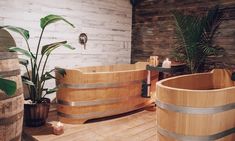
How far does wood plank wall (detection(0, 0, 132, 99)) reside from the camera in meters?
3.67

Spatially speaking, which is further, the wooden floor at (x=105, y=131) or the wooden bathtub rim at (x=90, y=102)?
the wooden bathtub rim at (x=90, y=102)


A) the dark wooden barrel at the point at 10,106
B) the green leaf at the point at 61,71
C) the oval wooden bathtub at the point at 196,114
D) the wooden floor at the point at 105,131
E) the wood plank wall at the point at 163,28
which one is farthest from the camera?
the wood plank wall at the point at 163,28

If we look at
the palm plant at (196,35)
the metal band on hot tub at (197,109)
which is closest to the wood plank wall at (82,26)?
the palm plant at (196,35)

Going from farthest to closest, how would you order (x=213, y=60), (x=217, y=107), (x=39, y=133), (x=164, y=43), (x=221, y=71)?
(x=164, y=43) → (x=213, y=60) → (x=221, y=71) → (x=39, y=133) → (x=217, y=107)

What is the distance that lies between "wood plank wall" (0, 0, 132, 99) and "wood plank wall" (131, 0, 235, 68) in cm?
27

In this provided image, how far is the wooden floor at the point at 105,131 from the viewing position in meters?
2.87

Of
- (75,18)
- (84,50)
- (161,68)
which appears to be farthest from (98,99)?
(75,18)

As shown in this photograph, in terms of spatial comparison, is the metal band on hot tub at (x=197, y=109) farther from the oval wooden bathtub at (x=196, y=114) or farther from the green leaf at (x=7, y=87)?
the green leaf at (x=7, y=87)

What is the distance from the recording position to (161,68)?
3.73 metres

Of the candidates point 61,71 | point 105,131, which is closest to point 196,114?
point 105,131

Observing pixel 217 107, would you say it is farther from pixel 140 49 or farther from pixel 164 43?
pixel 140 49

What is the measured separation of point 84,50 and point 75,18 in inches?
26.1

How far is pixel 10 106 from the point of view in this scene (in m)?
2.06

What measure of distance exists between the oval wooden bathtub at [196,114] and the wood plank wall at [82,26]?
8.11 ft
